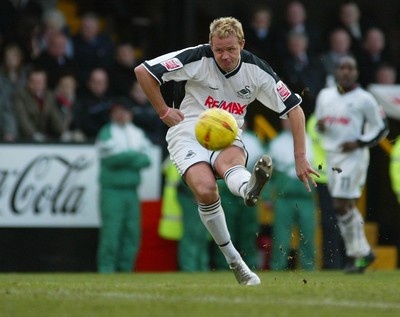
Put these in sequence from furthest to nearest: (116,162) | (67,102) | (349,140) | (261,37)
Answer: (261,37) < (67,102) < (116,162) < (349,140)

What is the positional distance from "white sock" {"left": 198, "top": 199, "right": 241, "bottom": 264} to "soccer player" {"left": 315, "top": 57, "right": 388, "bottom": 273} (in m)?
4.87

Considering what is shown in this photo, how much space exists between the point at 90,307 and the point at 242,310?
Result: 95 centimetres

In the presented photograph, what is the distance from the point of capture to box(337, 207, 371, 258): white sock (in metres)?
13.9

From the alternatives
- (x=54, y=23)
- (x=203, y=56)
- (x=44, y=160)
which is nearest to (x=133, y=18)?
(x=54, y=23)

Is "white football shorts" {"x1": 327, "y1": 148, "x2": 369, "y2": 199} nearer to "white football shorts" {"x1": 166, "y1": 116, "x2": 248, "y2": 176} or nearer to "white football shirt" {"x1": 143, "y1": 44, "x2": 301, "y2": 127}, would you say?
"white football shirt" {"x1": 143, "y1": 44, "x2": 301, "y2": 127}

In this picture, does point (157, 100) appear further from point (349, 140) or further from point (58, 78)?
point (58, 78)

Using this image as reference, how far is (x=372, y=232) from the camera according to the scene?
1672 centimetres

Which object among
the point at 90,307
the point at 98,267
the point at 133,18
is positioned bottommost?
the point at 98,267

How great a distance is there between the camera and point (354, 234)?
14.0 metres

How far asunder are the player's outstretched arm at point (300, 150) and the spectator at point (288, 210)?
19.4 feet

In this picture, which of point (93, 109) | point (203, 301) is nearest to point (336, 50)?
point (93, 109)

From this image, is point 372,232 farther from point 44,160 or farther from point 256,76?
point 256,76

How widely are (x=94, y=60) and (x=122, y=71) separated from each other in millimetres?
446

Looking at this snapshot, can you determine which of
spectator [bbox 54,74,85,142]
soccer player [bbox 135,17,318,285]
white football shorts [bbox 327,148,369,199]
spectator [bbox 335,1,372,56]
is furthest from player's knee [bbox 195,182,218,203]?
spectator [bbox 335,1,372,56]
